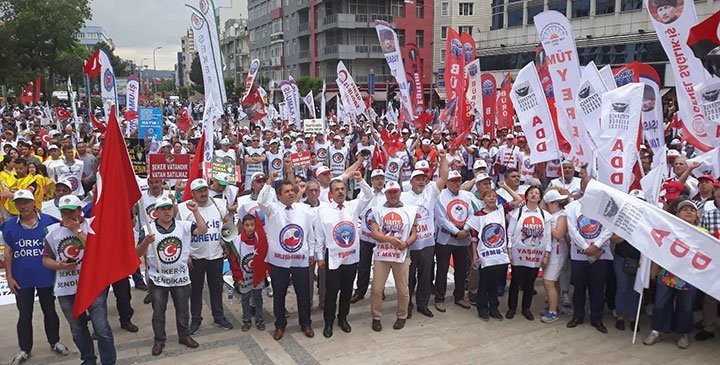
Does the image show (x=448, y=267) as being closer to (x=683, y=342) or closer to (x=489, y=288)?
(x=489, y=288)

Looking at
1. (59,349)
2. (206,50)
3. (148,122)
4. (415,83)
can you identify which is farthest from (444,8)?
(59,349)

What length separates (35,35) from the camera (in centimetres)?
5256

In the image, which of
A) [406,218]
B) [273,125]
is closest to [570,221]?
[406,218]

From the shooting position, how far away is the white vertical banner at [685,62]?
8.51 meters

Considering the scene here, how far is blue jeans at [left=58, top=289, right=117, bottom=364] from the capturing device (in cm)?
550

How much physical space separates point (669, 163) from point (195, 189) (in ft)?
27.1

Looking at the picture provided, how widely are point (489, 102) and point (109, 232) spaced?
13285mm

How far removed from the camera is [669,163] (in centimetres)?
997

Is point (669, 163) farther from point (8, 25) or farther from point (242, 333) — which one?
point (8, 25)

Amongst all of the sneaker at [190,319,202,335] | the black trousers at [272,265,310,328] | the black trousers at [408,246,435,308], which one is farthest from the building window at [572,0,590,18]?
the sneaker at [190,319,202,335]

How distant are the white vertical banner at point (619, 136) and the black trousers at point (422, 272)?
2401 millimetres

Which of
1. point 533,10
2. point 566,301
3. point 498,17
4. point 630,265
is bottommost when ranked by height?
point 566,301

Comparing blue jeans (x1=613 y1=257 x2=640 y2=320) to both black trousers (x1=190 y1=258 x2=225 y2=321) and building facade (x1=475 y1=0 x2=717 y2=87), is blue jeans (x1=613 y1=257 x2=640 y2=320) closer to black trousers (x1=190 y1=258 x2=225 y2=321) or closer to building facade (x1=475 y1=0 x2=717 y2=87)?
black trousers (x1=190 y1=258 x2=225 y2=321)

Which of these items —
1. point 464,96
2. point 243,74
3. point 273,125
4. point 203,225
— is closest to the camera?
point 203,225
